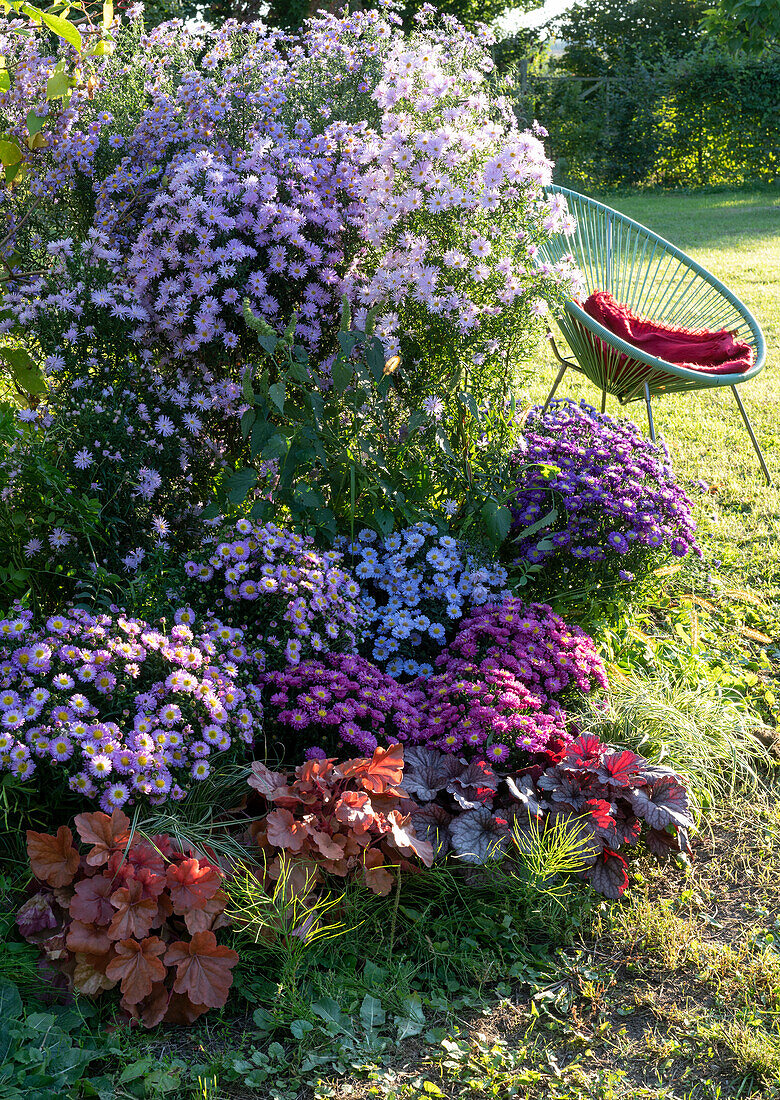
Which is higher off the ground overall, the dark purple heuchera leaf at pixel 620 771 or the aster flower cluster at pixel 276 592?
the aster flower cluster at pixel 276 592

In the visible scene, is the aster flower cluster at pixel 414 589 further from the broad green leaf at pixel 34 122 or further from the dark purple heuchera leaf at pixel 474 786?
the broad green leaf at pixel 34 122

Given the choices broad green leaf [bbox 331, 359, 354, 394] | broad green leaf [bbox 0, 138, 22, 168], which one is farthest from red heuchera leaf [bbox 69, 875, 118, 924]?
broad green leaf [bbox 0, 138, 22, 168]

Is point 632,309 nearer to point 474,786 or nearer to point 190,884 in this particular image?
point 474,786

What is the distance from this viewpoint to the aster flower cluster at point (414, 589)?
8.71 feet

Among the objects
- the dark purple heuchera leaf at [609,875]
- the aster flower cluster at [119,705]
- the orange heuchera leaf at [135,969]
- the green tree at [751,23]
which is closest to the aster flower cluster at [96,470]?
the aster flower cluster at [119,705]

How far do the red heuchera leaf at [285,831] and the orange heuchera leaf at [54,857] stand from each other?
14.9 inches

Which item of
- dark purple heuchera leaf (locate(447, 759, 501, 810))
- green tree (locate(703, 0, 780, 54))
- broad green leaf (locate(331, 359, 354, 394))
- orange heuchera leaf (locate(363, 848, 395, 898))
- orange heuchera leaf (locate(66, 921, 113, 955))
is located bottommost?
orange heuchera leaf (locate(66, 921, 113, 955))

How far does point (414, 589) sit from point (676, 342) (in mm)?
2505

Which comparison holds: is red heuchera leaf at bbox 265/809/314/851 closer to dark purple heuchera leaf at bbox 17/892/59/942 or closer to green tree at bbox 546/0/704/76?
dark purple heuchera leaf at bbox 17/892/59/942

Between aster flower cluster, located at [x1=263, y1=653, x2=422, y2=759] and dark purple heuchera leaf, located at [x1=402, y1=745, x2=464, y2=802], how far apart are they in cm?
7

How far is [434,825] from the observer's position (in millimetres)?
2133

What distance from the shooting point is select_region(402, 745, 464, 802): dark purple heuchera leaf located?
2162 mm

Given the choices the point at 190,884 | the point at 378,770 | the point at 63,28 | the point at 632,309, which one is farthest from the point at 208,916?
the point at 632,309

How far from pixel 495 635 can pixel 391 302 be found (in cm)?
123
